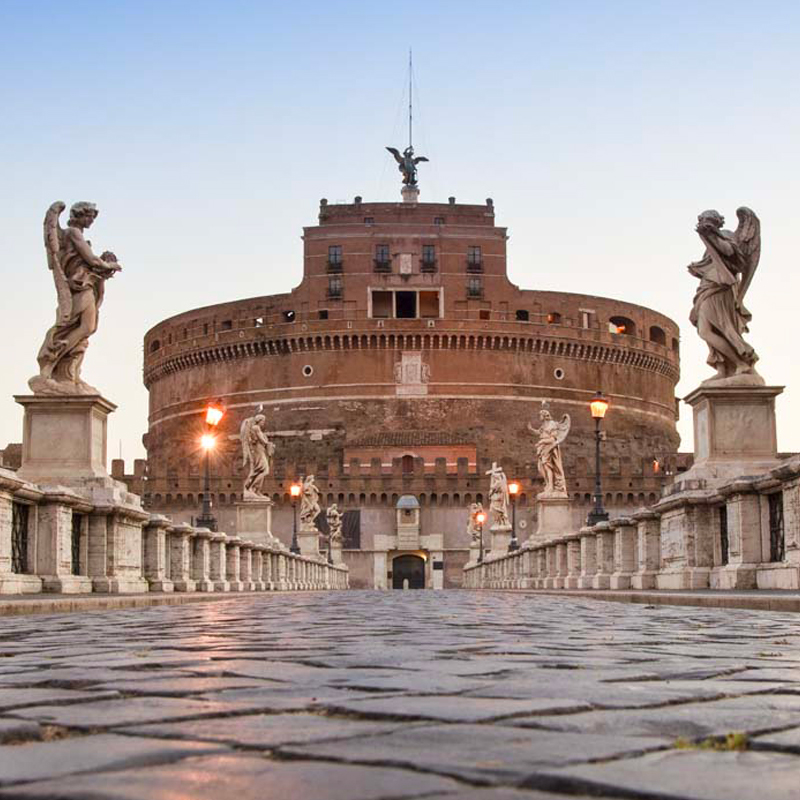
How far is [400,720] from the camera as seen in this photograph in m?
2.72

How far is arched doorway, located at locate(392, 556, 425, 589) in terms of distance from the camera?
6372 cm

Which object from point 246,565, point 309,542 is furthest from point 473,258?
point 246,565

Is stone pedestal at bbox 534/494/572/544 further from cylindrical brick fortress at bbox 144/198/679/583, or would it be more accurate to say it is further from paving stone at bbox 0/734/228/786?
cylindrical brick fortress at bbox 144/198/679/583

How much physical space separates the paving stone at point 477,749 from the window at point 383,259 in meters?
72.4

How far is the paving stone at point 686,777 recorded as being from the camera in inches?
75.5

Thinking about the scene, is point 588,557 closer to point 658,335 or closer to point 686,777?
point 686,777

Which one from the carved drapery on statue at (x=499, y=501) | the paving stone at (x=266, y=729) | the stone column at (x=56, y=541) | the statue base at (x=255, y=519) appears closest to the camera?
the paving stone at (x=266, y=729)

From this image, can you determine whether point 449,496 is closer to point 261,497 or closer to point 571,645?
point 261,497

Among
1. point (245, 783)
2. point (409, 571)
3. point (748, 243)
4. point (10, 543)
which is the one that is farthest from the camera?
point (409, 571)

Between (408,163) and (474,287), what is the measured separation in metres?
15.3

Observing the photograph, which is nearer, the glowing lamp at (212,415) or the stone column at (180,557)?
the stone column at (180,557)

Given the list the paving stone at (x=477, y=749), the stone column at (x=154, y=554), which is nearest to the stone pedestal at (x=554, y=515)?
the stone column at (x=154, y=554)

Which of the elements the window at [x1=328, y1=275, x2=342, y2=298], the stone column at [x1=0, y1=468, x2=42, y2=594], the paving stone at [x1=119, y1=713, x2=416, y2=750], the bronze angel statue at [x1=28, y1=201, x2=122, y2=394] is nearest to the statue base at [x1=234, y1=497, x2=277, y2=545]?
the bronze angel statue at [x1=28, y1=201, x2=122, y2=394]

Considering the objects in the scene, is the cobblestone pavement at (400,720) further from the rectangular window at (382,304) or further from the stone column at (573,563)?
the rectangular window at (382,304)
